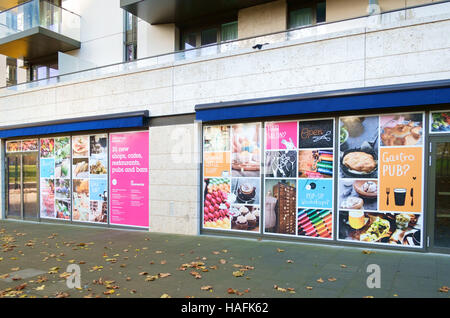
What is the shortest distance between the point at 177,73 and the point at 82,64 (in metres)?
5.33

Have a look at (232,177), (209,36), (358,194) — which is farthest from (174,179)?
(209,36)

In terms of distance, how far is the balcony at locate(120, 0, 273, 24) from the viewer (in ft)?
32.7

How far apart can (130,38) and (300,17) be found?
21.6 feet

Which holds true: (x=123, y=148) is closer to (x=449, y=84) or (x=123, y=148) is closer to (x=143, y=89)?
(x=143, y=89)

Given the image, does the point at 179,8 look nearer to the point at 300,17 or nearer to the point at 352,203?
the point at 300,17

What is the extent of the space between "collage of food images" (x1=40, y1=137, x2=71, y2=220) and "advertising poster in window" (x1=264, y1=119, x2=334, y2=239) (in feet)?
25.1

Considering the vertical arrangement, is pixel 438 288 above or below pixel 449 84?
below

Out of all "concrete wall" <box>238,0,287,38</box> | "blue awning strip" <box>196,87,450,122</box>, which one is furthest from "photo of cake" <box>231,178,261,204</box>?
"concrete wall" <box>238,0,287,38</box>

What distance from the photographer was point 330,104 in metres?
7.04

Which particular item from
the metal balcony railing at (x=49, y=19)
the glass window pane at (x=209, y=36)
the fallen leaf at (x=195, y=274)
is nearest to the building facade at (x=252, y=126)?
the glass window pane at (x=209, y=36)

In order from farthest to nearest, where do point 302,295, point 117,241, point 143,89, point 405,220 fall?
point 143,89
point 117,241
point 405,220
point 302,295

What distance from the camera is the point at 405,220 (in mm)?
6570

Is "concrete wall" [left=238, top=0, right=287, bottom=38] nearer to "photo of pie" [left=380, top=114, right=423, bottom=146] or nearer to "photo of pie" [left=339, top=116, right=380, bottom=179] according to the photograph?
"photo of pie" [left=339, top=116, right=380, bottom=179]

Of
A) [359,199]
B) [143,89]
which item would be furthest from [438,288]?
[143,89]
